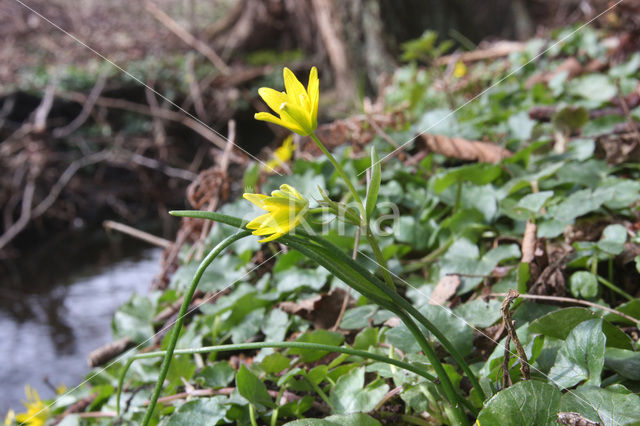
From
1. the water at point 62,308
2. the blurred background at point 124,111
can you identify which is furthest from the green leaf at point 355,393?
the water at point 62,308

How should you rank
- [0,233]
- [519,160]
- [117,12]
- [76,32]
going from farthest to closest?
[117,12] → [0,233] → [76,32] → [519,160]

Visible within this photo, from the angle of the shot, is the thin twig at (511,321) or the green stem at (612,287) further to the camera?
the green stem at (612,287)

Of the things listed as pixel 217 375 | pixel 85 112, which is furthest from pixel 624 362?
pixel 85 112

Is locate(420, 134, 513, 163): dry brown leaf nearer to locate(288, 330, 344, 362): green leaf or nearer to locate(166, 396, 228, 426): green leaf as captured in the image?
locate(288, 330, 344, 362): green leaf

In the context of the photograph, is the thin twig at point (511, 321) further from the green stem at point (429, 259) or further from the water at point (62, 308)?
the water at point (62, 308)

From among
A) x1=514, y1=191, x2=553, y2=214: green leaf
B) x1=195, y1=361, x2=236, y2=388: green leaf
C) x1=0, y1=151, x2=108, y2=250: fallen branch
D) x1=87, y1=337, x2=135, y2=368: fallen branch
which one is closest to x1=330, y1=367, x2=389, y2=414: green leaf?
x1=195, y1=361, x2=236, y2=388: green leaf

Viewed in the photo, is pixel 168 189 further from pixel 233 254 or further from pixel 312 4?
pixel 233 254

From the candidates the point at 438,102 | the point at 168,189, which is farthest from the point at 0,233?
the point at 438,102
